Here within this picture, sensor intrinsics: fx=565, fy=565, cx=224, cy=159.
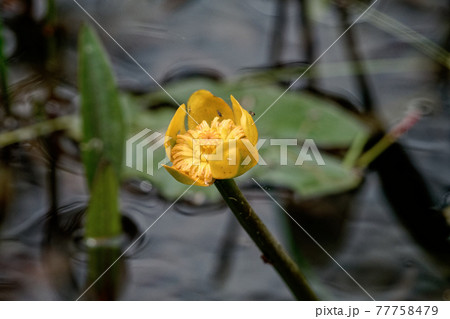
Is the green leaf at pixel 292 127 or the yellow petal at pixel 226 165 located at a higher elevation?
the green leaf at pixel 292 127

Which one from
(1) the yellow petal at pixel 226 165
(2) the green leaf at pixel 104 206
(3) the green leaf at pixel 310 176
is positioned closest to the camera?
(1) the yellow petal at pixel 226 165

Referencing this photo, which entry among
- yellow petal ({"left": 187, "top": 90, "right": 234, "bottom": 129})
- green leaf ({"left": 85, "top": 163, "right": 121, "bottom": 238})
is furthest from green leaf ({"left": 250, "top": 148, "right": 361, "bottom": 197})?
yellow petal ({"left": 187, "top": 90, "right": 234, "bottom": 129})

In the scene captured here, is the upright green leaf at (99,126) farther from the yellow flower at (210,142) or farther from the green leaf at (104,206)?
the yellow flower at (210,142)

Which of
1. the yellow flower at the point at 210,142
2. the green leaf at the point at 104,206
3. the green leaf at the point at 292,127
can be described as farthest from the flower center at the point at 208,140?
the green leaf at the point at 292,127

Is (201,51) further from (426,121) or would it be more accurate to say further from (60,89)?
(426,121)

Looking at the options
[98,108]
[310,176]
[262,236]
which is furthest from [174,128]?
[310,176]

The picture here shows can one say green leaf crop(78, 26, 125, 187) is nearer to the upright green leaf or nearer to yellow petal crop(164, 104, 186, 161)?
the upright green leaf
